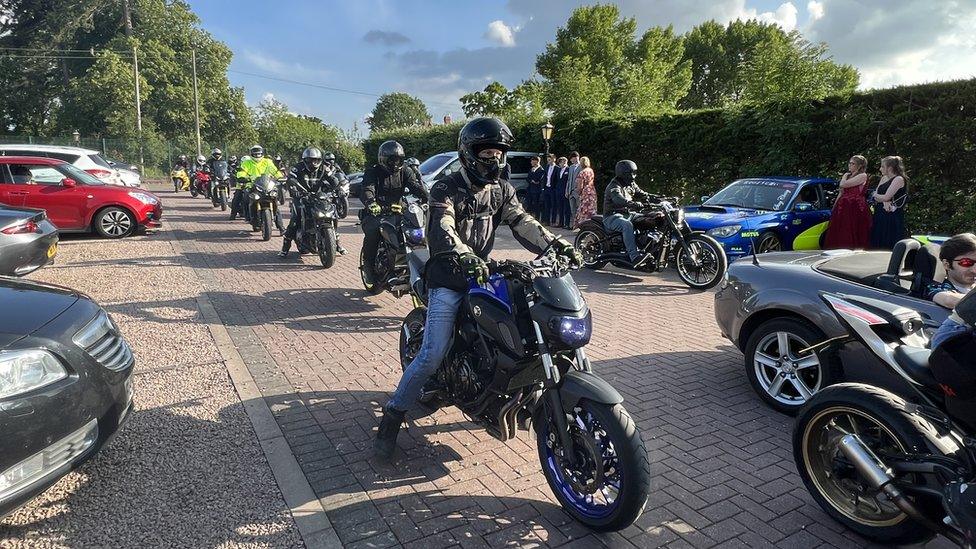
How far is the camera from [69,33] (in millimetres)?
49375

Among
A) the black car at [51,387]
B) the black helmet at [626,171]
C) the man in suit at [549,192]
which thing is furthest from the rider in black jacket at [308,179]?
the man in suit at [549,192]

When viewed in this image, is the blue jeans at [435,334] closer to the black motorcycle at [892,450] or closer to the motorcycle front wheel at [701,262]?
the black motorcycle at [892,450]

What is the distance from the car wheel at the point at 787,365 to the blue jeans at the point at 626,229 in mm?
4650

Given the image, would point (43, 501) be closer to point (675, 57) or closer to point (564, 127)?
point (564, 127)

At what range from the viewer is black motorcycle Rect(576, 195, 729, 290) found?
338 inches

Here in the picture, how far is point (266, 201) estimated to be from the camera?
39.9 feet

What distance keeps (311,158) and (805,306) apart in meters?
8.31

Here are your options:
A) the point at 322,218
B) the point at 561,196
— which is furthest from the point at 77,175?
the point at 561,196

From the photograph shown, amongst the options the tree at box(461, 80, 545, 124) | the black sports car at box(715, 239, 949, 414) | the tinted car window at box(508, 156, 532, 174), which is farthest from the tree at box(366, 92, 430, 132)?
the black sports car at box(715, 239, 949, 414)

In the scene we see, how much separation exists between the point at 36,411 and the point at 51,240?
21.0 ft

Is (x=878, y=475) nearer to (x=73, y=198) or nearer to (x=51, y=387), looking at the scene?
(x=51, y=387)

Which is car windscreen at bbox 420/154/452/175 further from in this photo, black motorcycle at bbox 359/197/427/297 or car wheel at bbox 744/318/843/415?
car wheel at bbox 744/318/843/415

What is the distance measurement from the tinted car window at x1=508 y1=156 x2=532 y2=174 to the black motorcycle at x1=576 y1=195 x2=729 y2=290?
8.92 metres

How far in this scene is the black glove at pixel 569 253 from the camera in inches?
123
